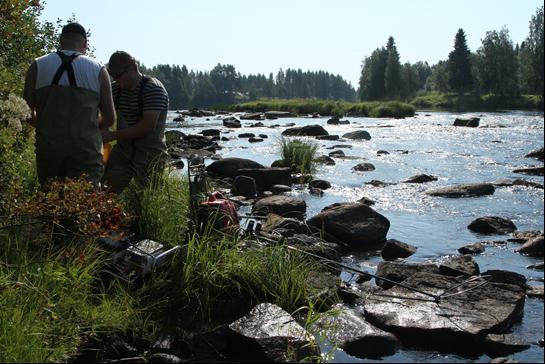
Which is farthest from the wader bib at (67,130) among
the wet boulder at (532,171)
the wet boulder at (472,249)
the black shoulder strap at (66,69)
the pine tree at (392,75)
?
the pine tree at (392,75)

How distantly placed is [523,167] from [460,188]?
15.5ft

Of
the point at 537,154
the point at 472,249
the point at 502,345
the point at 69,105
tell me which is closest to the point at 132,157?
the point at 69,105

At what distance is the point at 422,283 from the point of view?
6.21m

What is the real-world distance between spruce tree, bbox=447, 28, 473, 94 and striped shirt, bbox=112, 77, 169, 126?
83.4m

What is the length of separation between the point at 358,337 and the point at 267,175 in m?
9.51

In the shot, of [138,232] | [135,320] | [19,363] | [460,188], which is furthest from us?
[460,188]

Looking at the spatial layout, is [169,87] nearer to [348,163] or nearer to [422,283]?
[348,163]

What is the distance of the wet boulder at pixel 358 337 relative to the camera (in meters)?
4.81

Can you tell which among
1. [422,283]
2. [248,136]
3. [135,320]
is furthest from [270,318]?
[248,136]

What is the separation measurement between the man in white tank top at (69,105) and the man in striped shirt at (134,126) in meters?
0.54

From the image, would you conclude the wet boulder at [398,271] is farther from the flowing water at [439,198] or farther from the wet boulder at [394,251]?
the wet boulder at [394,251]

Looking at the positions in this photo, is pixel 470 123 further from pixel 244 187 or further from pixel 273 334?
pixel 273 334

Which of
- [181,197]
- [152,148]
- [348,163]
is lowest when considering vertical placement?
[348,163]

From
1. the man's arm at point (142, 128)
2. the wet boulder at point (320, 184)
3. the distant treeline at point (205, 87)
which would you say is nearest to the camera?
the man's arm at point (142, 128)
